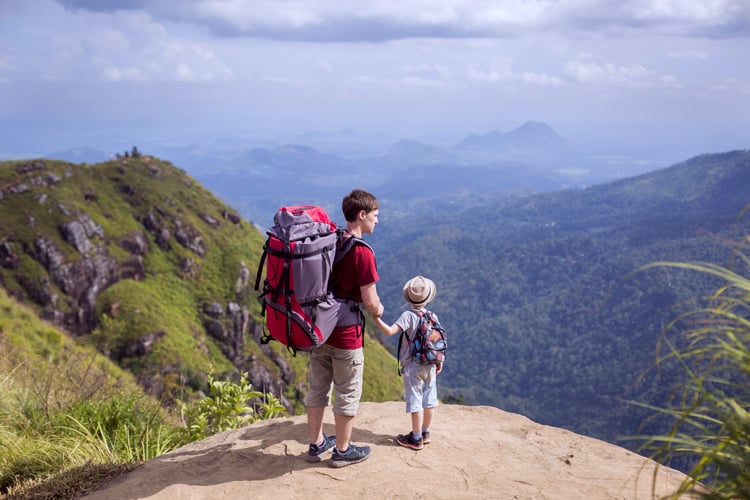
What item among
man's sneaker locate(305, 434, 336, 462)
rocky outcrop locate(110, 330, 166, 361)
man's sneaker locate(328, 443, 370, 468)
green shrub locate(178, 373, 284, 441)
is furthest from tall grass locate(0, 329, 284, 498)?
rocky outcrop locate(110, 330, 166, 361)

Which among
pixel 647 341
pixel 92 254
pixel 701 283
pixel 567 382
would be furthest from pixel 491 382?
pixel 92 254

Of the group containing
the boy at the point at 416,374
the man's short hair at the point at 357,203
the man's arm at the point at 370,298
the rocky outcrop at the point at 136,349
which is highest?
the man's short hair at the point at 357,203

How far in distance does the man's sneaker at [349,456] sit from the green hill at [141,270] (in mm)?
45227

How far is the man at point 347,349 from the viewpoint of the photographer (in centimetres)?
506

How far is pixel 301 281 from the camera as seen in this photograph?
4.83 meters

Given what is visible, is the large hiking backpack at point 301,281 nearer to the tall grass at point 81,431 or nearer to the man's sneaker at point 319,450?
the man's sneaker at point 319,450

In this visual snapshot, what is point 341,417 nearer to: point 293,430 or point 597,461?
point 293,430

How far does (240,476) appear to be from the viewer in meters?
5.22

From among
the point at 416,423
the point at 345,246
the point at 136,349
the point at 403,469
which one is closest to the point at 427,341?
the point at 416,423

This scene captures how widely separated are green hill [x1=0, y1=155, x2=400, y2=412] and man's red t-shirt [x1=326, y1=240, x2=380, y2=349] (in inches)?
1799

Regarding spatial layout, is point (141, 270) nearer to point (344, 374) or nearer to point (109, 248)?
point (109, 248)

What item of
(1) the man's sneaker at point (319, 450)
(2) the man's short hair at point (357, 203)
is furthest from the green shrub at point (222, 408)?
(2) the man's short hair at point (357, 203)

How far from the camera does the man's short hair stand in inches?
203

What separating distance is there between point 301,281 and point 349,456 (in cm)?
183
